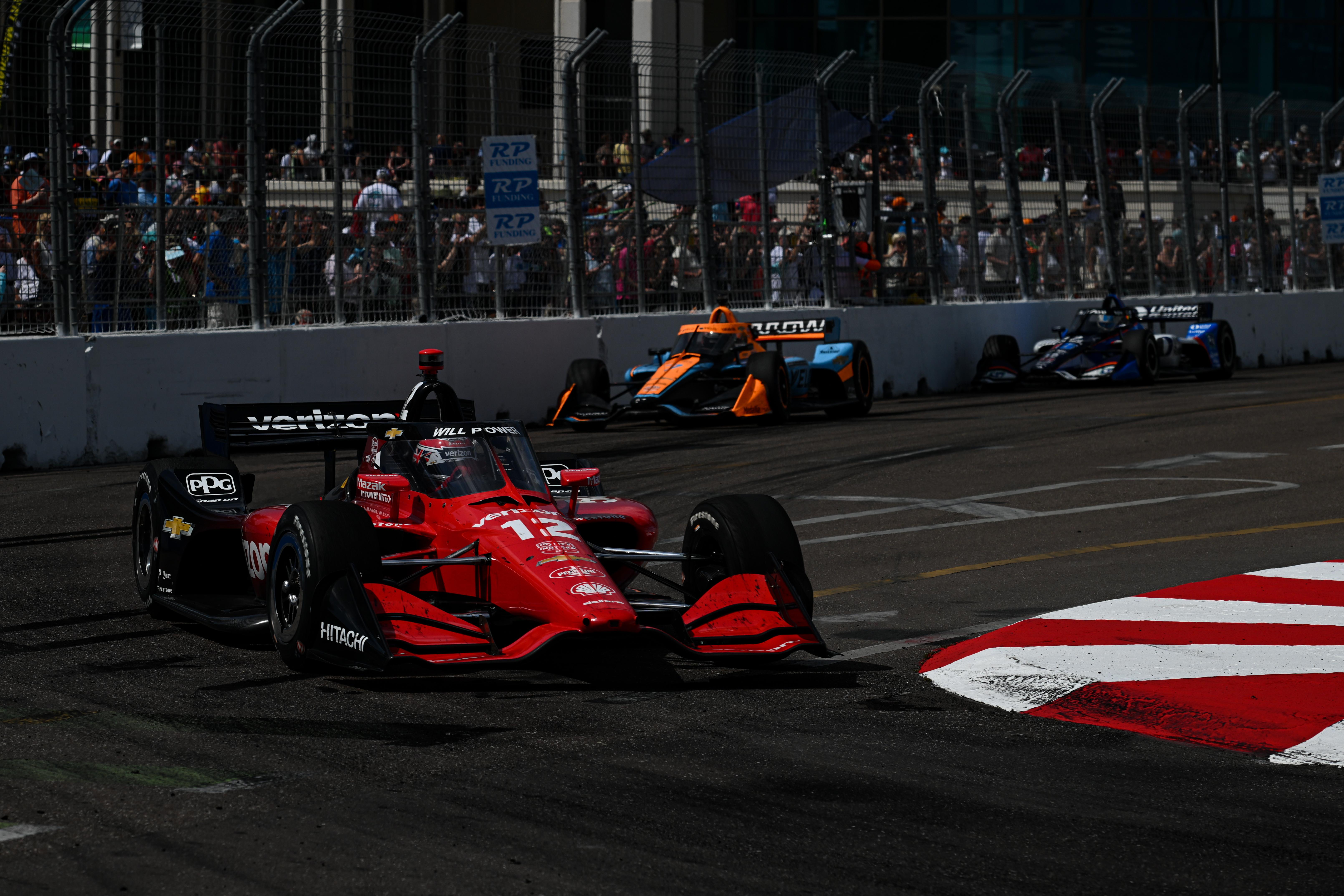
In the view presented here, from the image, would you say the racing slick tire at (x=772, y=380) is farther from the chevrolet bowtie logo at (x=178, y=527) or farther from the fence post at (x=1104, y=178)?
the fence post at (x=1104, y=178)

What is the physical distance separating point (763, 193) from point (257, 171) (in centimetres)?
686

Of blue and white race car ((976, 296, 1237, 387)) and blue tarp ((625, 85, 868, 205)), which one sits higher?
blue tarp ((625, 85, 868, 205))

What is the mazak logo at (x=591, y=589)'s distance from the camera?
20.5ft

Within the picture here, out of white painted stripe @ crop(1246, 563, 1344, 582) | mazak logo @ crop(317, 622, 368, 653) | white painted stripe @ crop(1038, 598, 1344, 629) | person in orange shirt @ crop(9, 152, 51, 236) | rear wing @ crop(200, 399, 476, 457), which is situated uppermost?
person in orange shirt @ crop(9, 152, 51, 236)

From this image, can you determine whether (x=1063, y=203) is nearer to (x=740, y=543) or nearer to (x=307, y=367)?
(x=307, y=367)

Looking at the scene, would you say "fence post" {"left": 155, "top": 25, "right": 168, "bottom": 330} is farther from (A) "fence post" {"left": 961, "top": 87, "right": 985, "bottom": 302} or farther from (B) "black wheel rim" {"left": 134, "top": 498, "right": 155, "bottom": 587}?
(A) "fence post" {"left": 961, "top": 87, "right": 985, "bottom": 302}

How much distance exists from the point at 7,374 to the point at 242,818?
964cm

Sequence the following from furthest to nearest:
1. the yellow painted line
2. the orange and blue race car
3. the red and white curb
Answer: the orange and blue race car
the yellow painted line
the red and white curb

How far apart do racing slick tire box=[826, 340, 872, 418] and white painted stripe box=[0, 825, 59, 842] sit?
1334 cm

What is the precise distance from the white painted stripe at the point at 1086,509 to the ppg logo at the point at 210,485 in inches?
129

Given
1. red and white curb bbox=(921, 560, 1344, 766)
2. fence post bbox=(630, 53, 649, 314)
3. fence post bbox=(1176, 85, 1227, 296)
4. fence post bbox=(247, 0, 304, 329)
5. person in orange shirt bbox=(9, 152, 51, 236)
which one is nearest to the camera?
red and white curb bbox=(921, 560, 1344, 766)

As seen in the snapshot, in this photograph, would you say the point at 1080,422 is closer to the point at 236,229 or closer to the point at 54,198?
the point at 236,229

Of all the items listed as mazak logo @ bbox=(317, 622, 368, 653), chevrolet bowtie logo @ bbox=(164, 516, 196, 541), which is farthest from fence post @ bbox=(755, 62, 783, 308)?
mazak logo @ bbox=(317, 622, 368, 653)

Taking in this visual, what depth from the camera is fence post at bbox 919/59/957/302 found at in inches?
854
